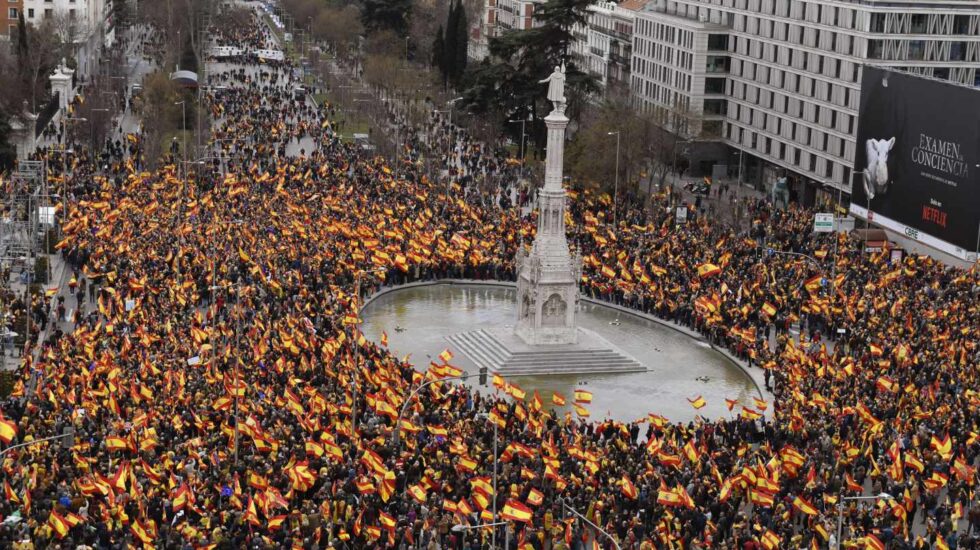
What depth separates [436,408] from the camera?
176 ft

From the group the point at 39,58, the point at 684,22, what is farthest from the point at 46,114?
the point at 684,22

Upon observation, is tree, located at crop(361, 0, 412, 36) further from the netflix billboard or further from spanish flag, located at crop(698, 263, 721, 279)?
spanish flag, located at crop(698, 263, 721, 279)

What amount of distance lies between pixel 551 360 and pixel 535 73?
50.7 m

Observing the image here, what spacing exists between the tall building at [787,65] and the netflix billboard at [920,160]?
9.49 m

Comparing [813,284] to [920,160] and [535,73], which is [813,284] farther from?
[535,73]

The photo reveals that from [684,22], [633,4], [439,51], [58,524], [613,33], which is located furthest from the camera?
[439,51]

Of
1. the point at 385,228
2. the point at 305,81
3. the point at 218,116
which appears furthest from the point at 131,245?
the point at 305,81

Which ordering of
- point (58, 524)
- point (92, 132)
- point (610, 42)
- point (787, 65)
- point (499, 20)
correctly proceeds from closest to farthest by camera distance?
1. point (58, 524)
2. point (787, 65)
3. point (92, 132)
4. point (610, 42)
5. point (499, 20)

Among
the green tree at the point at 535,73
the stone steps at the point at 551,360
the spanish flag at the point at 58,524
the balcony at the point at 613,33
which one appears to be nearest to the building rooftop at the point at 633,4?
the balcony at the point at 613,33

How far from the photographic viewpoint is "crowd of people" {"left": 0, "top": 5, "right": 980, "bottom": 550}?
142 feet

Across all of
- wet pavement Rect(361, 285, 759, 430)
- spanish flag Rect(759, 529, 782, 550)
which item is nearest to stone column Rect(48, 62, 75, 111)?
wet pavement Rect(361, 285, 759, 430)

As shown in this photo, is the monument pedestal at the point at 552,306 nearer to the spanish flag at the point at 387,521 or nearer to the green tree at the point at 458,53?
the spanish flag at the point at 387,521

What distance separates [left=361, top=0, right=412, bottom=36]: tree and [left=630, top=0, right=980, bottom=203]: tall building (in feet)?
142

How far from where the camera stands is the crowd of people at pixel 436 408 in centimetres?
4331
